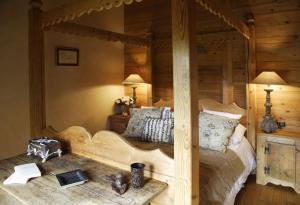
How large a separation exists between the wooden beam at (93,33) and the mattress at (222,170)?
1.36 m

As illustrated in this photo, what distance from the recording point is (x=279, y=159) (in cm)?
297

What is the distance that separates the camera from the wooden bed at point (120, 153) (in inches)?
64.1

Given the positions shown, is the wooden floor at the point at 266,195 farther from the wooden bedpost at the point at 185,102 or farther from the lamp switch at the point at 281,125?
the wooden bedpost at the point at 185,102

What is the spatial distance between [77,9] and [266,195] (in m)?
2.75

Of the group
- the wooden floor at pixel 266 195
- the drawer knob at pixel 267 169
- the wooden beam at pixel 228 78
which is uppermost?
the wooden beam at pixel 228 78

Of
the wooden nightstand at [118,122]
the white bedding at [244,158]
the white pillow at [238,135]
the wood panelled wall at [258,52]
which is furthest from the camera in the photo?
the wooden nightstand at [118,122]

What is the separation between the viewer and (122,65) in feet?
15.2

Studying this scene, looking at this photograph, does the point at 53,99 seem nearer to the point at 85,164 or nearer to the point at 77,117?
the point at 77,117

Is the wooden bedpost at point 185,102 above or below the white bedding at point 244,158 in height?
above

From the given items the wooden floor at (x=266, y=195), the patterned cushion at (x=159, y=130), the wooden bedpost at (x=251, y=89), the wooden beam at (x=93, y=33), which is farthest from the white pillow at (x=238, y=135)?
the wooden beam at (x=93, y=33)

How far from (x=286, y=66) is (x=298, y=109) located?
54 centimetres

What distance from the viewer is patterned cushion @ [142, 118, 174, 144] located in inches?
116

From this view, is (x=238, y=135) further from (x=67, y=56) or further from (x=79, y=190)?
(x=67, y=56)

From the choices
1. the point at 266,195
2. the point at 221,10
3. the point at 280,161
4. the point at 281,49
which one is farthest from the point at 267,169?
the point at 221,10
